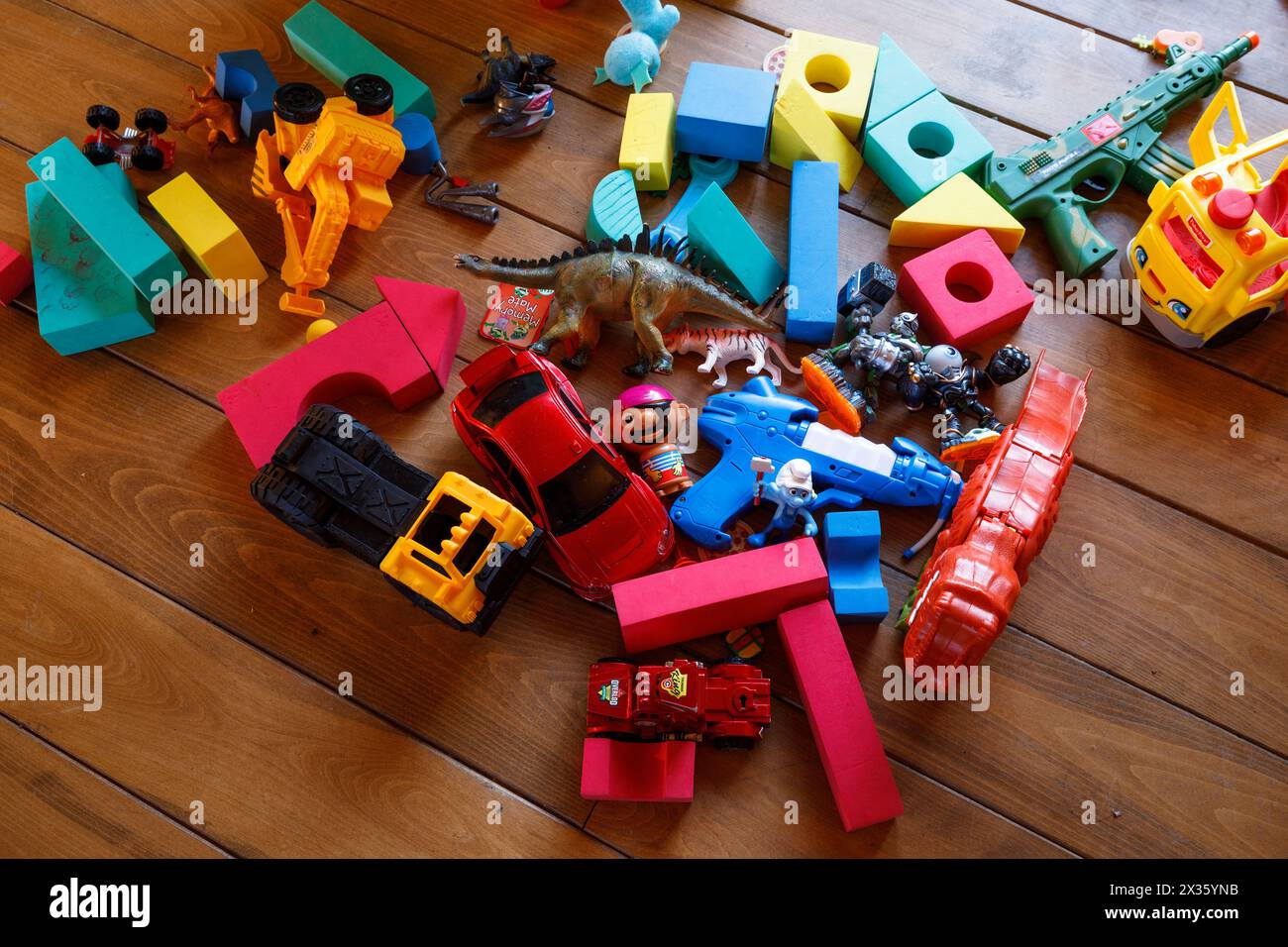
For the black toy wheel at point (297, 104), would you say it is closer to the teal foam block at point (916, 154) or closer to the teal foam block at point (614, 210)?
the teal foam block at point (614, 210)

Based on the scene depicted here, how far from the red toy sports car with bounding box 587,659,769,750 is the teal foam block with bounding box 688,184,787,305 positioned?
24.6 inches

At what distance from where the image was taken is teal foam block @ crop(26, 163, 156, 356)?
1.61 metres

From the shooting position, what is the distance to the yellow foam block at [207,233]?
1.62 meters

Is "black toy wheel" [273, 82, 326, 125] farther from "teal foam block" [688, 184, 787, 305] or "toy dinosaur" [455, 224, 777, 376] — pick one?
"teal foam block" [688, 184, 787, 305]

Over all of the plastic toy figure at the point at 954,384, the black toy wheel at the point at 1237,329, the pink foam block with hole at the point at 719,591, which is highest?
the black toy wheel at the point at 1237,329

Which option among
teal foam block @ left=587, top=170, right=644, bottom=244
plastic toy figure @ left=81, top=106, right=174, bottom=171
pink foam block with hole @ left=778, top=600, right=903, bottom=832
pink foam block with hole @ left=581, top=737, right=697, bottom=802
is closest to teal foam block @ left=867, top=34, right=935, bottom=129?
teal foam block @ left=587, top=170, right=644, bottom=244

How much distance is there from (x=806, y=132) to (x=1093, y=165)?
484 mm

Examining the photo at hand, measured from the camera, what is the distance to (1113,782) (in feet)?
4.53

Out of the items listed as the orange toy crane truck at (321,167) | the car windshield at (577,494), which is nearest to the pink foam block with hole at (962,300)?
the car windshield at (577,494)

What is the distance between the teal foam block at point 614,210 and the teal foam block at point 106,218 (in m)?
0.68

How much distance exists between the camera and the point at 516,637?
4.81 ft

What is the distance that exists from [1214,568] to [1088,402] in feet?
1.01

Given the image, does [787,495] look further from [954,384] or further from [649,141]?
[649,141]
